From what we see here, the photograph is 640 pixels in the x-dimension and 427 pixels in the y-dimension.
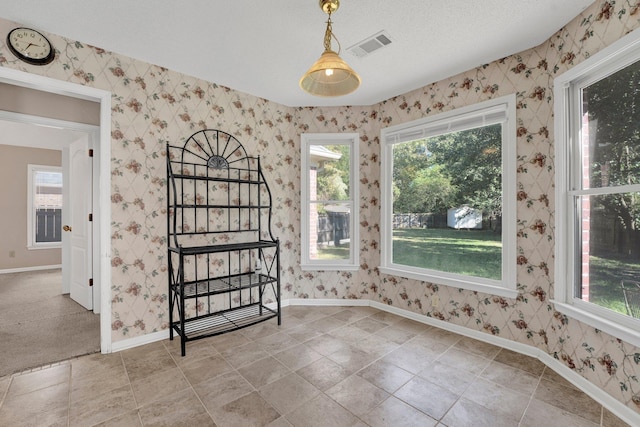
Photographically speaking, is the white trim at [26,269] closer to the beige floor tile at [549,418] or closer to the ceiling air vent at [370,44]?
the ceiling air vent at [370,44]

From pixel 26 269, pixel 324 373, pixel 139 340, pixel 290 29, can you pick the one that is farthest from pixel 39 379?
pixel 26 269

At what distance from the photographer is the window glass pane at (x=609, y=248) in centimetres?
170

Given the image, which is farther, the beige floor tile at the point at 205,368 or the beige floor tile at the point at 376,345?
the beige floor tile at the point at 376,345

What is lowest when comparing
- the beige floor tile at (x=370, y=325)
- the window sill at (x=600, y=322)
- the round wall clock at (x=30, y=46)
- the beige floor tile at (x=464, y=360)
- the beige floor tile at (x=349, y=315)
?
the beige floor tile at (x=464, y=360)

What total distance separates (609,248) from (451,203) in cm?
124

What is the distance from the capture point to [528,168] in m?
2.37

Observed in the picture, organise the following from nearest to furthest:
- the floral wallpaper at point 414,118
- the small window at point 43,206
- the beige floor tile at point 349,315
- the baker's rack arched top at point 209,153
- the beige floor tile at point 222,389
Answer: the beige floor tile at point 222,389 → the floral wallpaper at point 414,118 → the baker's rack arched top at point 209,153 → the beige floor tile at point 349,315 → the small window at point 43,206

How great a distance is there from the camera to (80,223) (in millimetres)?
3627

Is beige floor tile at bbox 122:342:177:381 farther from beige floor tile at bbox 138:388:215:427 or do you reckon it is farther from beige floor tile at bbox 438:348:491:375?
beige floor tile at bbox 438:348:491:375

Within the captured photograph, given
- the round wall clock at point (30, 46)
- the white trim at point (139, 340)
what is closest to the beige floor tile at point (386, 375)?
the white trim at point (139, 340)

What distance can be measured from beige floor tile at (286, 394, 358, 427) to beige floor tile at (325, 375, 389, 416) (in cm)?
5

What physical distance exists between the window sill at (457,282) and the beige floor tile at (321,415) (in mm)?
1607

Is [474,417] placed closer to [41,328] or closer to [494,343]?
[494,343]

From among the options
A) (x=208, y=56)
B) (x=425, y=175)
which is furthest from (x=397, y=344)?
(x=208, y=56)
